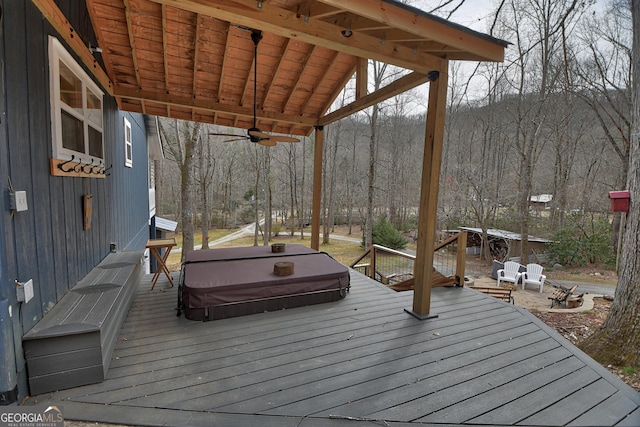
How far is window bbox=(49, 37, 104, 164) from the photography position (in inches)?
96.0

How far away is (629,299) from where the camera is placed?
133 inches

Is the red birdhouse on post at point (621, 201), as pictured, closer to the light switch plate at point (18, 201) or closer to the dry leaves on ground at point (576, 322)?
the dry leaves on ground at point (576, 322)

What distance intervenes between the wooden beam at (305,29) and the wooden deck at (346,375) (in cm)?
275

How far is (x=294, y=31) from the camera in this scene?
2.58 meters

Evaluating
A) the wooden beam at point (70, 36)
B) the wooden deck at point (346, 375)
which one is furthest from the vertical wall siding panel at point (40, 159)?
the wooden deck at point (346, 375)

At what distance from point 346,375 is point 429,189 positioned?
212 centimetres

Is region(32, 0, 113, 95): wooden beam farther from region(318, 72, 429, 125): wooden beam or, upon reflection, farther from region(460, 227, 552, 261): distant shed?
region(460, 227, 552, 261): distant shed

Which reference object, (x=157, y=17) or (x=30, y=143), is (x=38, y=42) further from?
(x=157, y=17)

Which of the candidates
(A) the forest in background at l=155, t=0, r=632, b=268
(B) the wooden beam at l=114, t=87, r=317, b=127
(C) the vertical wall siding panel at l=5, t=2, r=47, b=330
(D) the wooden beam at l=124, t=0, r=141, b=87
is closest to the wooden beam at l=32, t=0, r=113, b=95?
(C) the vertical wall siding panel at l=5, t=2, r=47, b=330

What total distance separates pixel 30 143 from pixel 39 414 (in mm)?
1788

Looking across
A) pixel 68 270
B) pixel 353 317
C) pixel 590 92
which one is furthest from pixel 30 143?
pixel 590 92

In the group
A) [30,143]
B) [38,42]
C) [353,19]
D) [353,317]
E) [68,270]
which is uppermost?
[353,19]

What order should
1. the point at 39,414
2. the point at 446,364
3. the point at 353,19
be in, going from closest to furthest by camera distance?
the point at 39,414, the point at 446,364, the point at 353,19

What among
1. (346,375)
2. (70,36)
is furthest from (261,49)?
(346,375)
